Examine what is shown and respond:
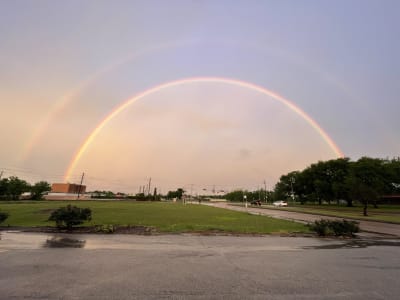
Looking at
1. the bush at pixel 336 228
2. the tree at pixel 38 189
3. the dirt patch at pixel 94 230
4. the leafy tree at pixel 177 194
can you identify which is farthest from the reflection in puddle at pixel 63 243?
the leafy tree at pixel 177 194

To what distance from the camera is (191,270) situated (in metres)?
7.99

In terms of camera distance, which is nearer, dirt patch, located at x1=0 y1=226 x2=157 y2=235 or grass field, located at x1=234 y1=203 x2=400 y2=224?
dirt patch, located at x1=0 y1=226 x2=157 y2=235

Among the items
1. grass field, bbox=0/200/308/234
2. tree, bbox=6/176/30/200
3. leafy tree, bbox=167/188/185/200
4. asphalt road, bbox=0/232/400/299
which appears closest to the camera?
asphalt road, bbox=0/232/400/299

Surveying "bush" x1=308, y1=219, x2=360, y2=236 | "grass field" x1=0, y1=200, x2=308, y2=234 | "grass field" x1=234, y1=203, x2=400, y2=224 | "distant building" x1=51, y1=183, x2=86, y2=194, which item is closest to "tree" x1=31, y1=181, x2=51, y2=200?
"distant building" x1=51, y1=183, x2=86, y2=194

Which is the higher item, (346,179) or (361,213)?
(346,179)

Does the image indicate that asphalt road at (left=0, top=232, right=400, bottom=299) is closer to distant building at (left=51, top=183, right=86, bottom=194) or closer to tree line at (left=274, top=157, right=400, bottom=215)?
tree line at (left=274, top=157, right=400, bottom=215)

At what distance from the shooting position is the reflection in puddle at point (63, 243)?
37.8 feet

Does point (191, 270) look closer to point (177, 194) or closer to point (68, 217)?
point (68, 217)

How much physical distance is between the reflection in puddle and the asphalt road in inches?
1.5

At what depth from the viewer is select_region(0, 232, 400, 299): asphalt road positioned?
19.8ft

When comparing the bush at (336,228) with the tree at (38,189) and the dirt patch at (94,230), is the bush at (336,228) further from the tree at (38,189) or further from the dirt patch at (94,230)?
the tree at (38,189)

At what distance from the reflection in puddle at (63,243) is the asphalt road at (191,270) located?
0.13 ft

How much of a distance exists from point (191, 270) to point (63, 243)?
703 cm

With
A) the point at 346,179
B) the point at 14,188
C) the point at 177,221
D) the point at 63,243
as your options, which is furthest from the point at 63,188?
the point at 63,243
